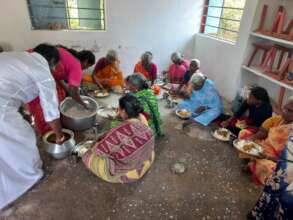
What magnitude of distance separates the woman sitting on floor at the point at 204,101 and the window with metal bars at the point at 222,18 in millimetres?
1019

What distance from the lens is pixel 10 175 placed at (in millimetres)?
1344

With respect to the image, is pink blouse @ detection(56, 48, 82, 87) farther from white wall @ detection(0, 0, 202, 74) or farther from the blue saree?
the blue saree

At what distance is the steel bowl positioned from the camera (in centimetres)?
167

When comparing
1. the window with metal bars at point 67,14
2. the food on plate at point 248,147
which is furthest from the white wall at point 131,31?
the food on plate at point 248,147

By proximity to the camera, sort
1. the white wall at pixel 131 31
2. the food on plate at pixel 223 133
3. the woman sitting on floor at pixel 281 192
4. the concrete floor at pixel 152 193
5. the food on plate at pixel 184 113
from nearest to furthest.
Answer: the woman sitting on floor at pixel 281 192 → the concrete floor at pixel 152 193 → the food on plate at pixel 223 133 → the food on plate at pixel 184 113 → the white wall at pixel 131 31

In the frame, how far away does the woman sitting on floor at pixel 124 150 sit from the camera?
1.45 m

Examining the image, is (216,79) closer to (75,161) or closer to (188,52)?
(188,52)

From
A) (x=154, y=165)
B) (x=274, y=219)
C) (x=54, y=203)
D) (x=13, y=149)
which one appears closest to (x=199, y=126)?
(x=154, y=165)

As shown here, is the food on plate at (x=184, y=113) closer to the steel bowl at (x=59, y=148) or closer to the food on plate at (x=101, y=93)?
the food on plate at (x=101, y=93)

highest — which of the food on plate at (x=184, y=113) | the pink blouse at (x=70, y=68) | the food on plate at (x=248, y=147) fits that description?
the pink blouse at (x=70, y=68)

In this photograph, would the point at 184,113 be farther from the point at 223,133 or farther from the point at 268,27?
the point at 268,27

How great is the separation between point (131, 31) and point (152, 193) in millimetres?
2513

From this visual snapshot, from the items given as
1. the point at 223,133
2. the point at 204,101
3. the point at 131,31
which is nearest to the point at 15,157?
the point at 223,133

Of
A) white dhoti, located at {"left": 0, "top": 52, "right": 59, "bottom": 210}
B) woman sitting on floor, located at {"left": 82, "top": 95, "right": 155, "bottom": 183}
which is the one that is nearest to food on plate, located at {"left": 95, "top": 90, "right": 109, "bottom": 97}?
woman sitting on floor, located at {"left": 82, "top": 95, "right": 155, "bottom": 183}
